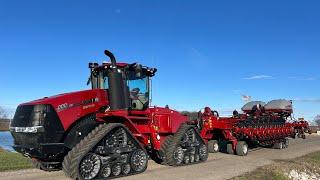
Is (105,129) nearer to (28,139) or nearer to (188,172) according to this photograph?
(28,139)

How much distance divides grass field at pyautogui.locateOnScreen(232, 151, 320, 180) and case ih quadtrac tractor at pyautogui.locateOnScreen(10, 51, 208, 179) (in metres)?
2.47

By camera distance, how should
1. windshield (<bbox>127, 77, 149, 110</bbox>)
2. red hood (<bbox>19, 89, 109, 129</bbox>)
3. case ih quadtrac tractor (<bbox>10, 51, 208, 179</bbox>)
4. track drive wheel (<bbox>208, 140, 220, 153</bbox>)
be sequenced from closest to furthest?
case ih quadtrac tractor (<bbox>10, 51, 208, 179</bbox>)
red hood (<bbox>19, 89, 109, 129</bbox>)
windshield (<bbox>127, 77, 149, 110</bbox>)
track drive wheel (<bbox>208, 140, 220, 153</bbox>)

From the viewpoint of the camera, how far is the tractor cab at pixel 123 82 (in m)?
13.2

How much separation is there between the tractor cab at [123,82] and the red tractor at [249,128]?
6.02 metres

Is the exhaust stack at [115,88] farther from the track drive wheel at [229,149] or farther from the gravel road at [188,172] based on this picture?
the track drive wheel at [229,149]

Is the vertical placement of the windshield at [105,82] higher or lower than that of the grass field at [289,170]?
higher

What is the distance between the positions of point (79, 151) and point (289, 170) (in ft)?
26.3

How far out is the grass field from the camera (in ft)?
46.3

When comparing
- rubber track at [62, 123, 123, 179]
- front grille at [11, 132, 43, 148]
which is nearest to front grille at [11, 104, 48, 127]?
front grille at [11, 132, 43, 148]

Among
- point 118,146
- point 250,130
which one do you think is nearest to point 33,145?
point 118,146

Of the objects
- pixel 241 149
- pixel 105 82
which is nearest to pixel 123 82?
pixel 105 82

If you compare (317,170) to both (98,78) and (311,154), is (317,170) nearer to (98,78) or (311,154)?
(311,154)

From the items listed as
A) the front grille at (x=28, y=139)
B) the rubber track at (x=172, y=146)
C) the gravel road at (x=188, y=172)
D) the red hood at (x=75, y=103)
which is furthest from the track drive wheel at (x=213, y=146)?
the front grille at (x=28, y=139)

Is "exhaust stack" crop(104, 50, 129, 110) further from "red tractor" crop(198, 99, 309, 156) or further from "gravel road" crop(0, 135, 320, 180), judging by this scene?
"red tractor" crop(198, 99, 309, 156)
